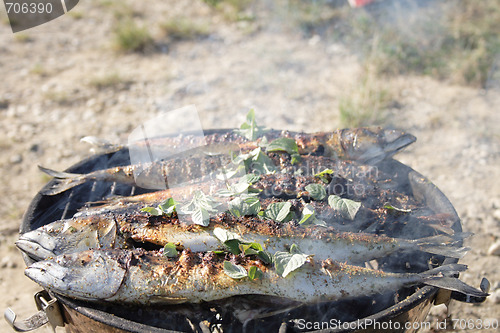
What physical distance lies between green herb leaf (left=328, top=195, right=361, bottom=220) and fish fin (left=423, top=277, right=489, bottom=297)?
568 mm

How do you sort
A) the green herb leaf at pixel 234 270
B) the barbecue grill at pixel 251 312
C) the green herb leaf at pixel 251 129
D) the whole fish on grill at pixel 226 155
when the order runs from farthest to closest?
the green herb leaf at pixel 251 129, the whole fish on grill at pixel 226 155, the green herb leaf at pixel 234 270, the barbecue grill at pixel 251 312

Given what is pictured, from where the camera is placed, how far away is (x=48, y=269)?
2148mm

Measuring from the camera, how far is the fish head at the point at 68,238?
2363mm

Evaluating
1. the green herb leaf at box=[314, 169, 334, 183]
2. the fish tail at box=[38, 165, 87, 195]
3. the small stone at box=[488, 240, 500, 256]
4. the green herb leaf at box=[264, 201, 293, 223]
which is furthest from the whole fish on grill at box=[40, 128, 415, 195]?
the small stone at box=[488, 240, 500, 256]

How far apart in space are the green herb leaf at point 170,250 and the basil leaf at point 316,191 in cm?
95

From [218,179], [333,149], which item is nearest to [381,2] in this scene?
[333,149]

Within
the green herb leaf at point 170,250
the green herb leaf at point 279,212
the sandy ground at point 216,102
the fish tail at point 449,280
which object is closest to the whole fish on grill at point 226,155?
the green herb leaf at point 279,212

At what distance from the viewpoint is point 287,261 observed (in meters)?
2.19

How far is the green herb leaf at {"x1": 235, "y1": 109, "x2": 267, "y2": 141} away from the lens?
327cm

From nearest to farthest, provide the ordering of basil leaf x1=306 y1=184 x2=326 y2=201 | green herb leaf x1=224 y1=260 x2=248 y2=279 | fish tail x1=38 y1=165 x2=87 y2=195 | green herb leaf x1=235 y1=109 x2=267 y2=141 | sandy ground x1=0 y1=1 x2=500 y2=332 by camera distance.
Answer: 1. green herb leaf x1=224 y1=260 x2=248 y2=279
2. basil leaf x1=306 y1=184 x2=326 y2=201
3. fish tail x1=38 y1=165 x2=87 y2=195
4. green herb leaf x1=235 y1=109 x2=267 y2=141
5. sandy ground x1=0 y1=1 x2=500 y2=332

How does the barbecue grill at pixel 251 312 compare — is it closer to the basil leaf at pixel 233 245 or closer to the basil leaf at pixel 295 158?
the basil leaf at pixel 233 245

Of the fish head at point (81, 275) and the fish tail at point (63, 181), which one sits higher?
the fish tail at point (63, 181)

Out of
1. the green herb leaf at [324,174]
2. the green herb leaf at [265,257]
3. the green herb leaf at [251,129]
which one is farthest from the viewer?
the green herb leaf at [251,129]

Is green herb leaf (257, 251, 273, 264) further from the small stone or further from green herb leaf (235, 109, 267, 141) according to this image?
the small stone
